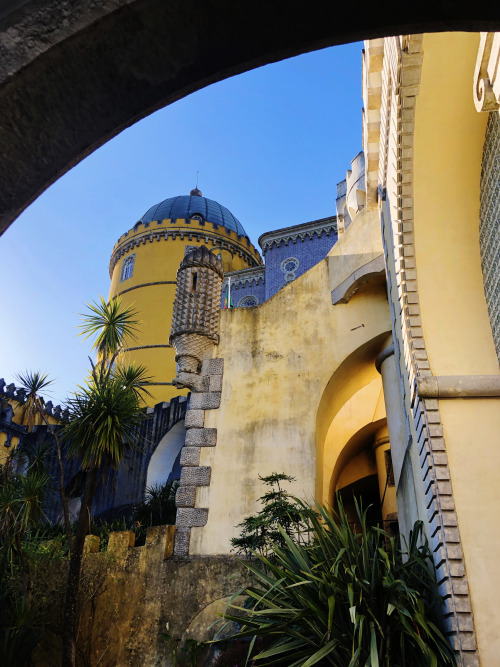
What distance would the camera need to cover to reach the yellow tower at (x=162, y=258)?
2517cm

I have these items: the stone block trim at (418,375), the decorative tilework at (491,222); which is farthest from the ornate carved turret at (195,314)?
the decorative tilework at (491,222)

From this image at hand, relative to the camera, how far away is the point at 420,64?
20.2 feet

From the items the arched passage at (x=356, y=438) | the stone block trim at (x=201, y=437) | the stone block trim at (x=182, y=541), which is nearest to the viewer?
the stone block trim at (x=182, y=541)

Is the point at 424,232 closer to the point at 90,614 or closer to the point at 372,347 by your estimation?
the point at 372,347

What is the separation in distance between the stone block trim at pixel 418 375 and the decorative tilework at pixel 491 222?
75cm

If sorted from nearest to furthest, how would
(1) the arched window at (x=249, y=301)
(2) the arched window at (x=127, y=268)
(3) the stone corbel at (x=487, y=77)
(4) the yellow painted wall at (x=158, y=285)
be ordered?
(3) the stone corbel at (x=487, y=77), (4) the yellow painted wall at (x=158, y=285), (1) the arched window at (x=249, y=301), (2) the arched window at (x=127, y=268)

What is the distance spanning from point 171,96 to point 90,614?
8.76m

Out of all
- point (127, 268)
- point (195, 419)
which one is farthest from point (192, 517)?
point (127, 268)

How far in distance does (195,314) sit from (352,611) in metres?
6.29

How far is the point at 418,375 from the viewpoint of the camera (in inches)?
253

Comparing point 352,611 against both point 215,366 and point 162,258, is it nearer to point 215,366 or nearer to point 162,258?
point 215,366

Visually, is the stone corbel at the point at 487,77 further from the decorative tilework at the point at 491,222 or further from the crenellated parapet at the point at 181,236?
the crenellated parapet at the point at 181,236

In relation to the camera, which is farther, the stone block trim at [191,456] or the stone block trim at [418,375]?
the stone block trim at [191,456]

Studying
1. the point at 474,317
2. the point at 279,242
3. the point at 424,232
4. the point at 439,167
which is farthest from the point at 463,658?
the point at 279,242
